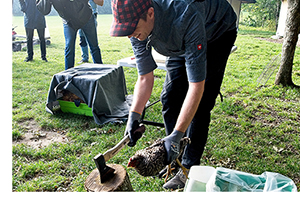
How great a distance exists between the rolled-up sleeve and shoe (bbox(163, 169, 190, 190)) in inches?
34.5

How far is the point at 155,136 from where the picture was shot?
9.01 feet

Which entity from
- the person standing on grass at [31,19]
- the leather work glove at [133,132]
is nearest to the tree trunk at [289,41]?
the leather work glove at [133,132]

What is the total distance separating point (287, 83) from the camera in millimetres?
4113

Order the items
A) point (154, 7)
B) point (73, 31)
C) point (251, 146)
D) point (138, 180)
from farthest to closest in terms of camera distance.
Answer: point (73, 31)
point (251, 146)
point (138, 180)
point (154, 7)

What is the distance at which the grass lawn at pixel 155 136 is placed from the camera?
7.25 ft

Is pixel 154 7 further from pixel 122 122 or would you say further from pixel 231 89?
pixel 231 89

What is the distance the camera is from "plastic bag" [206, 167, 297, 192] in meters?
1.47

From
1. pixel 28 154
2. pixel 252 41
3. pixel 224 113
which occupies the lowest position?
pixel 28 154

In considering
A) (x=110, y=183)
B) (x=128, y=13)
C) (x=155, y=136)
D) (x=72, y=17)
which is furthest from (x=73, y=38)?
(x=110, y=183)

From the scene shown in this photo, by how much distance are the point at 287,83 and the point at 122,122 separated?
2874mm

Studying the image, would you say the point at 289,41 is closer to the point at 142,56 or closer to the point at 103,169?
the point at 142,56

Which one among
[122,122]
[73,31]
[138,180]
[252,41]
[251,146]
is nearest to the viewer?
[138,180]

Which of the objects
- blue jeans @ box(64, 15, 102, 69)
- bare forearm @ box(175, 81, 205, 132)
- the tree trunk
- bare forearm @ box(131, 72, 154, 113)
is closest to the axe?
bare forearm @ box(131, 72, 154, 113)
